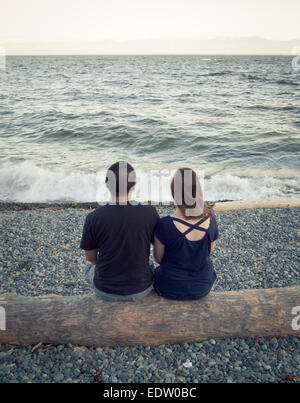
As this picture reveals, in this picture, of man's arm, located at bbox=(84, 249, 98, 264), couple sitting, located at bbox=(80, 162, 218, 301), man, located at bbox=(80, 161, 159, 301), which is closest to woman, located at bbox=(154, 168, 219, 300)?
couple sitting, located at bbox=(80, 162, 218, 301)

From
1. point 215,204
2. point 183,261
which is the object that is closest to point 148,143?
point 215,204

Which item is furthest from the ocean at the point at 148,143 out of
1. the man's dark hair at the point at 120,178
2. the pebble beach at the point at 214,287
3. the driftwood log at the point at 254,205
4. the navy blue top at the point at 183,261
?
the man's dark hair at the point at 120,178

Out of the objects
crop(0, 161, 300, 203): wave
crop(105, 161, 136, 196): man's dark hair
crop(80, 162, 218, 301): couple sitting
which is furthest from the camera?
crop(0, 161, 300, 203): wave

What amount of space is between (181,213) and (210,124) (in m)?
15.0

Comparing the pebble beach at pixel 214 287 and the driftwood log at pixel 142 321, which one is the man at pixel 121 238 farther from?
the pebble beach at pixel 214 287

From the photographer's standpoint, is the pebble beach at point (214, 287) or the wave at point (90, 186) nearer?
the pebble beach at point (214, 287)

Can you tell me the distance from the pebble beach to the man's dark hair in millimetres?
1755

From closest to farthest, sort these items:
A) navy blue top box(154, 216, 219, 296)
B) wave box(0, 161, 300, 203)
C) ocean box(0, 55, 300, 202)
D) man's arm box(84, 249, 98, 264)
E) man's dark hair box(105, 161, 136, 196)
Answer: man's dark hair box(105, 161, 136, 196) < navy blue top box(154, 216, 219, 296) < man's arm box(84, 249, 98, 264) < wave box(0, 161, 300, 203) < ocean box(0, 55, 300, 202)

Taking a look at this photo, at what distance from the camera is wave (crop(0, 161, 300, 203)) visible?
351 inches

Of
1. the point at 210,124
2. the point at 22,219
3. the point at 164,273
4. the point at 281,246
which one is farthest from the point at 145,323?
the point at 210,124

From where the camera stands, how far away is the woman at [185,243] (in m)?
2.62

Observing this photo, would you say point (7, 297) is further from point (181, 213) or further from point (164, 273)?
point (181, 213)

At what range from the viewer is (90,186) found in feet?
31.1

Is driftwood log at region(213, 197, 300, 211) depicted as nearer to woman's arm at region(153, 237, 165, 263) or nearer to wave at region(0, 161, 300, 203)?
wave at region(0, 161, 300, 203)
